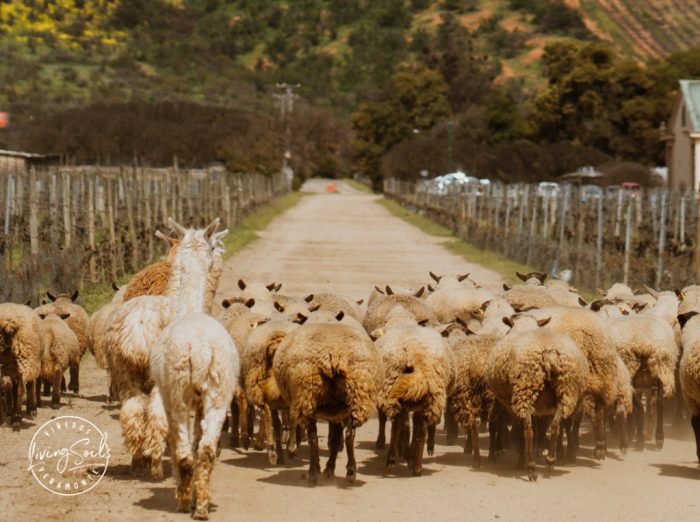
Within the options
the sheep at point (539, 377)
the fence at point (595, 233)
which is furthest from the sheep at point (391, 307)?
the fence at point (595, 233)

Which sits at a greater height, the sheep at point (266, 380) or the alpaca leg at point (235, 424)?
the sheep at point (266, 380)

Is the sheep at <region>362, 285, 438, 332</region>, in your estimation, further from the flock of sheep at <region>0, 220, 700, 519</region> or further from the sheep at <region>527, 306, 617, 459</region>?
the sheep at <region>527, 306, 617, 459</region>

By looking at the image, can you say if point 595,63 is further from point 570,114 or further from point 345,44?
point 345,44

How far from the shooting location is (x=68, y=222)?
23.2m

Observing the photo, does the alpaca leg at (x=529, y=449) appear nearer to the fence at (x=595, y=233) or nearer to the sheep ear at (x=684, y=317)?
the sheep ear at (x=684, y=317)

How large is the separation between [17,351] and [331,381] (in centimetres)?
332

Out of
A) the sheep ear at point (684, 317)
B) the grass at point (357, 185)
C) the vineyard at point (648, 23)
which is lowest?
the grass at point (357, 185)

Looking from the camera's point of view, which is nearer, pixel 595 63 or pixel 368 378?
pixel 368 378

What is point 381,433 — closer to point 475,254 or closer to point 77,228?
point 77,228

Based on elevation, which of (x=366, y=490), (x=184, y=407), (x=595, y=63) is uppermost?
(x=595, y=63)

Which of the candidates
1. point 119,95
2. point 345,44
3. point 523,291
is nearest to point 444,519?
point 523,291

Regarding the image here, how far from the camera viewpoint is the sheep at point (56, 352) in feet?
42.7

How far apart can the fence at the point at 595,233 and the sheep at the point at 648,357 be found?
9.60m

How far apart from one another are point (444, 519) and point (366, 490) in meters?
1.04
